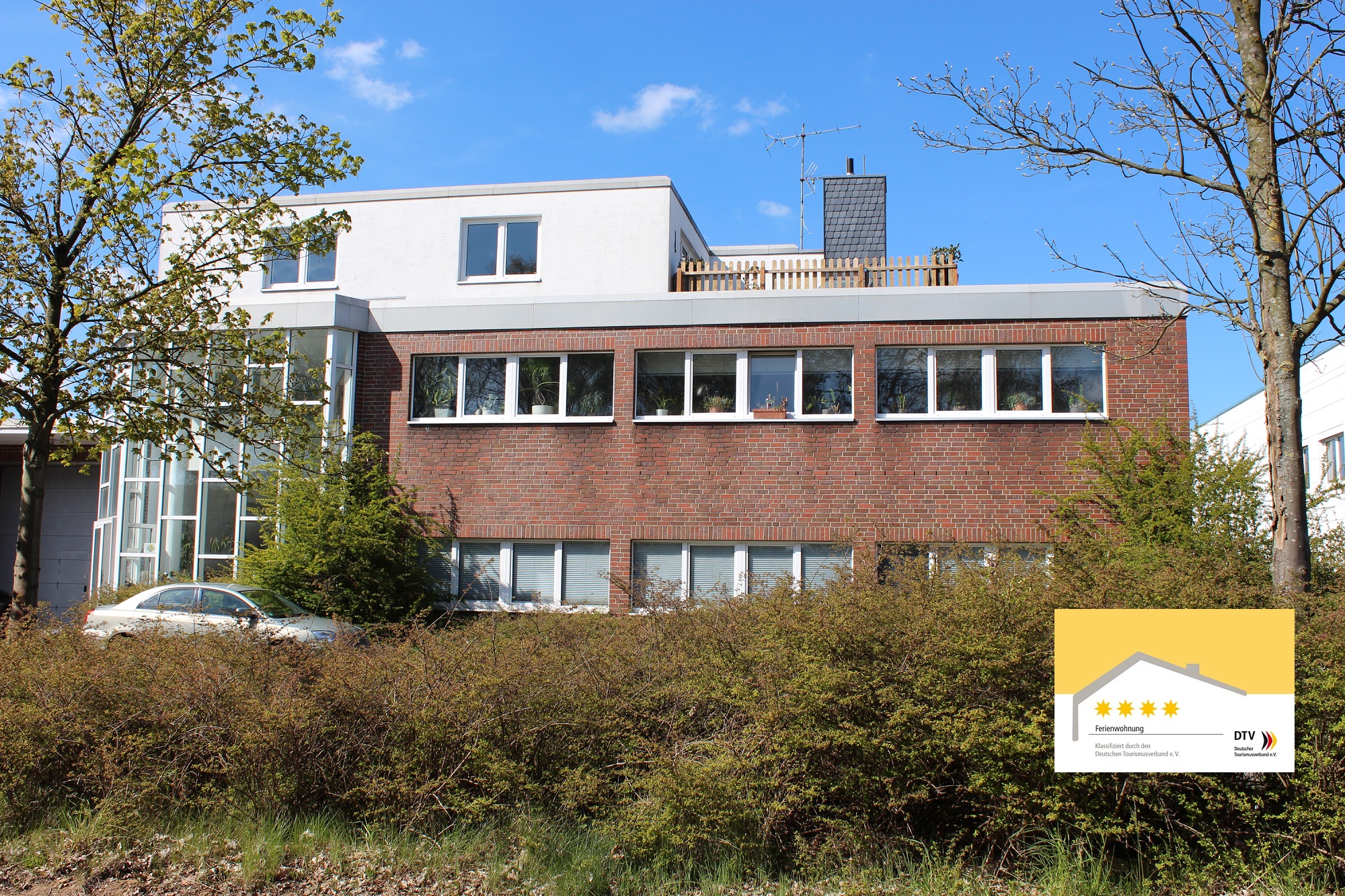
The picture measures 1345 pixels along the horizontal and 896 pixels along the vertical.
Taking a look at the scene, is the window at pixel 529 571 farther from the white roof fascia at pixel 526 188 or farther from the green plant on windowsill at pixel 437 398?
the white roof fascia at pixel 526 188

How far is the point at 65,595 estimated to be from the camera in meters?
23.6

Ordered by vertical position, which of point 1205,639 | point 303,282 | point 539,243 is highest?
point 539,243

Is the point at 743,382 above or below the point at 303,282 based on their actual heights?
below

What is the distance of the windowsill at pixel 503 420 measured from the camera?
51.1 ft

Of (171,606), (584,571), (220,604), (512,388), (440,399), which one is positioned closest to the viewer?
(220,604)

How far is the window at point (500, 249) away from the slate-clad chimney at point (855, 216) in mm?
7206

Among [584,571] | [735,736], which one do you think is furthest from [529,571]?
[735,736]

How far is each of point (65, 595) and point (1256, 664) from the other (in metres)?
25.8

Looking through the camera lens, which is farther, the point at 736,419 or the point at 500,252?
the point at 500,252

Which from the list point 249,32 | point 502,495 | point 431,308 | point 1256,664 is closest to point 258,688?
point 1256,664

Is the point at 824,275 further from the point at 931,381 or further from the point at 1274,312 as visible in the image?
the point at 1274,312

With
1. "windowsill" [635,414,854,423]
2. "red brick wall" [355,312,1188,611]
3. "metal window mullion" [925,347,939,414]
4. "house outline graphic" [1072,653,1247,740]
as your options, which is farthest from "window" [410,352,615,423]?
"house outline graphic" [1072,653,1247,740]

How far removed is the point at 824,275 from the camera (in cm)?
1725

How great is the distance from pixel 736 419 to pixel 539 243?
6785 mm
